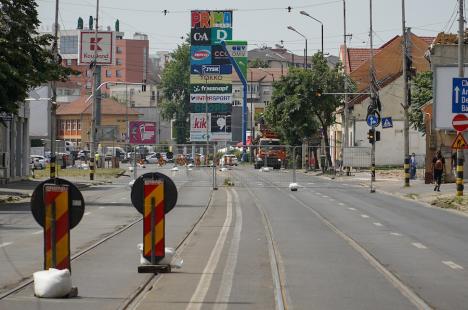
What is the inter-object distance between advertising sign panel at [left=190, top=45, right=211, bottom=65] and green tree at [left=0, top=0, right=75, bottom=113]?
57143mm


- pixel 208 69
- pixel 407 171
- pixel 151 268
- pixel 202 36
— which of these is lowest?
pixel 151 268

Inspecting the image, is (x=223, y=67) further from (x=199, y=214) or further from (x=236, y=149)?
(x=199, y=214)

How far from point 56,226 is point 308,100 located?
218ft

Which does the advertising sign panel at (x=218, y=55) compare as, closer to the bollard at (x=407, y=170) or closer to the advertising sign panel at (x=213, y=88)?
the advertising sign panel at (x=213, y=88)

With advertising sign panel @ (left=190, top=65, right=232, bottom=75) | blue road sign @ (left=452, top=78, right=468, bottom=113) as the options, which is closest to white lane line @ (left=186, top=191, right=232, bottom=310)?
blue road sign @ (left=452, top=78, right=468, bottom=113)

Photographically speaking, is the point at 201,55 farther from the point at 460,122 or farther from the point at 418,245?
the point at 418,245

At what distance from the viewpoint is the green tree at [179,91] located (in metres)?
146

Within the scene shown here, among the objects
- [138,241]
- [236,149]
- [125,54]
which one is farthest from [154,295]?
[125,54]

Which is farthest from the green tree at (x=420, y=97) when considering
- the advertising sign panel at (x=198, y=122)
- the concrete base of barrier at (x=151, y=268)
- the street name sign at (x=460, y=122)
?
the concrete base of barrier at (x=151, y=268)

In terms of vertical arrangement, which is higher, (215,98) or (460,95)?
(215,98)

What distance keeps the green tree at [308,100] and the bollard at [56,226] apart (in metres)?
64.5

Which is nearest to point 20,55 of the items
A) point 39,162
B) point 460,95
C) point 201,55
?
point 460,95

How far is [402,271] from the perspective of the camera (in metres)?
14.8

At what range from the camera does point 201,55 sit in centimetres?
9206
